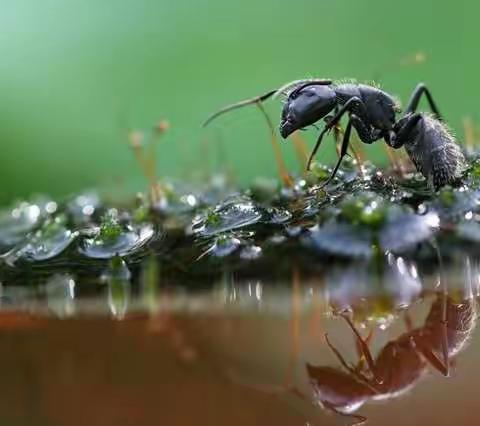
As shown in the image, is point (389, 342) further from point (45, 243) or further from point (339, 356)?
point (45, 243)

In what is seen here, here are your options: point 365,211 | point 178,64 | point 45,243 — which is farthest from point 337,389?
point 178,64

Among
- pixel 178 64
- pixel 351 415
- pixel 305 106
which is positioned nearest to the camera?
pixel 351 415

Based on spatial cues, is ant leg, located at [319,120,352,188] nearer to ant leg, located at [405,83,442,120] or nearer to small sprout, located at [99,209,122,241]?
ant leg, located at [405,83,442,120]

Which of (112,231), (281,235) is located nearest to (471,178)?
(281,235)

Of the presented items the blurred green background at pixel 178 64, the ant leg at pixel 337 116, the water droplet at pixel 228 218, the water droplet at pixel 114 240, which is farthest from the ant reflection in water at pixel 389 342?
the blurred green background at pixel 178 64

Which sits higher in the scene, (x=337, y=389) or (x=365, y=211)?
(x=365, y=211)

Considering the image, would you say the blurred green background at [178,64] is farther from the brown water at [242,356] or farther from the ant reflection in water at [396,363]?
the ant reflection in water at [396,363]

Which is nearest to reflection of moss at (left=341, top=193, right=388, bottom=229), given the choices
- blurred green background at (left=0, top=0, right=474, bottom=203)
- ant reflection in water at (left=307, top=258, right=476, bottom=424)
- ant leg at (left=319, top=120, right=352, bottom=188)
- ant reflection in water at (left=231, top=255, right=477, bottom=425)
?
ant reflection in water at (left=231, top=255, right=477, bottom=425)
